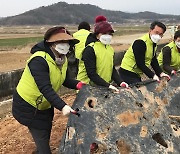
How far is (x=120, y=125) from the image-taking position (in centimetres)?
405

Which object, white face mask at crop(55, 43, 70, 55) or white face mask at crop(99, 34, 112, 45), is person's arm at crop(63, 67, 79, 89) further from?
white face mask at crop(99, 34, 112, 45)

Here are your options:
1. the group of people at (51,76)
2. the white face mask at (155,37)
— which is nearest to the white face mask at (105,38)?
the group of people at (51,76)

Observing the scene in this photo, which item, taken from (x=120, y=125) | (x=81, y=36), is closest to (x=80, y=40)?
(x=81, y=36)

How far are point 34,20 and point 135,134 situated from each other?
6139 inches

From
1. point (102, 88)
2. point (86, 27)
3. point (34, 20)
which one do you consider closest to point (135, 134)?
point (102, 88)

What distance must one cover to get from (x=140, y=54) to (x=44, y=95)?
226 cm

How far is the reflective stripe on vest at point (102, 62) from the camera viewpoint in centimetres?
475

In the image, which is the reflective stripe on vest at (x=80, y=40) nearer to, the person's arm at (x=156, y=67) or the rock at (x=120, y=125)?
the person's arm at (x=156, y=67)

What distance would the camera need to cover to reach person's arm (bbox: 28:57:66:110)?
3555 millimetres

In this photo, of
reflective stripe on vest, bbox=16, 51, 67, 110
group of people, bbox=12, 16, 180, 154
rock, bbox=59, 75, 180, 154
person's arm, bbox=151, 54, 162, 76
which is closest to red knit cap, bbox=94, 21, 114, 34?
group of people, bbox=12, 16, 180, 154

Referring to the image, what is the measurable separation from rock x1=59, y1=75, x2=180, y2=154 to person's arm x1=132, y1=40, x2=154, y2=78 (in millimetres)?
709

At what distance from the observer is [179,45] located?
5.90 meters

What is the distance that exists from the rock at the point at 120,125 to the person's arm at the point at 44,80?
297mm

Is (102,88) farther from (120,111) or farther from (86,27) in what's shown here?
(86,27)
